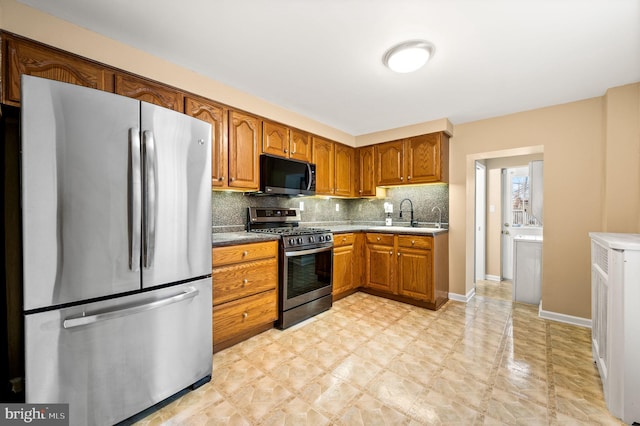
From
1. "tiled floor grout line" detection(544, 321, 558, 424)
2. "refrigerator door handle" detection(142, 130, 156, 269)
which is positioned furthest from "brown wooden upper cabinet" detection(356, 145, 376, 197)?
"refrigerator door handle" detection(142, 130, 156, 269)

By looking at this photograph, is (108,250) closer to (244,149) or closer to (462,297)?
(244,149)

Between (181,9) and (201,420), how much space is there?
2.44 m

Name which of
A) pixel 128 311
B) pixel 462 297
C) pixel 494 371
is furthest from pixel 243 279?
pixel 462 297

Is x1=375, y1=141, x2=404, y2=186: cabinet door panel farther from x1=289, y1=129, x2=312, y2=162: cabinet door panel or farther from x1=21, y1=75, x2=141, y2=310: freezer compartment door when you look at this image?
x1=21, y1=75, x2=141, y2=310: freezer compartment door

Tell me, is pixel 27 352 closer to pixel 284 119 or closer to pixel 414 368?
pixel 414 368

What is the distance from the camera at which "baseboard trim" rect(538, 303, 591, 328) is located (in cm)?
275

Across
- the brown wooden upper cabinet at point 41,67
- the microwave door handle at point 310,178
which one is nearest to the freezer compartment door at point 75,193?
the brown wooden upper cabinet at point 41,67

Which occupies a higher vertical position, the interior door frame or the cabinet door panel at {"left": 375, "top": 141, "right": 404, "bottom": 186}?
the cabinet door panel at {"left": 375, "top": 141, "right": 404, "bottom": 186}

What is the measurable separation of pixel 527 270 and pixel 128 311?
14.3 feet

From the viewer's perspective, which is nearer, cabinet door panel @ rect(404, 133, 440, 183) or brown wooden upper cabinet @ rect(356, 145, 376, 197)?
cabinet door panel @ rect(404, 133, 440, 183)

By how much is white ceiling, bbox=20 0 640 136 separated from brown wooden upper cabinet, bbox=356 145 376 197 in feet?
4.41

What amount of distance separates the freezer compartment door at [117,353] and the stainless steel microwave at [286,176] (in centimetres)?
144

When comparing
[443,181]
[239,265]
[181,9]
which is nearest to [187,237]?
[239,265]

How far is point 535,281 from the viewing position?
341 centimetres
